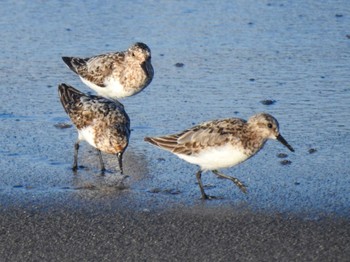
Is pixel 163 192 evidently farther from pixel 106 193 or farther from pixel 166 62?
pixel 166 62

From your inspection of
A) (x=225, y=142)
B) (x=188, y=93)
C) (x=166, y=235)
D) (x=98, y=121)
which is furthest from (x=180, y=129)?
(x=166, y=235)

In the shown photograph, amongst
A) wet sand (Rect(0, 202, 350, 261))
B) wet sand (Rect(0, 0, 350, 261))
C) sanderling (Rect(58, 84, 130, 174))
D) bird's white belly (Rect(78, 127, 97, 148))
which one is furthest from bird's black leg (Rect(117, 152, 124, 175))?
wet sand (Rect(0, 202, 350, 261))

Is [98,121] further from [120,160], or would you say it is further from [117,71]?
[117,71]

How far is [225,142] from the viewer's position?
718cm

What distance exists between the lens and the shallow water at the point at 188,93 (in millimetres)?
7266

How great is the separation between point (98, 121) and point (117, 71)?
1697 mm

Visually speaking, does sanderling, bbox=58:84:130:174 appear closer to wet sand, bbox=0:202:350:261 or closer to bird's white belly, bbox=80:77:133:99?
bird's white belly, bbox=80:77:133:99

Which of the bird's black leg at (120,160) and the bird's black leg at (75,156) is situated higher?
the bird's black leg at (120,160)

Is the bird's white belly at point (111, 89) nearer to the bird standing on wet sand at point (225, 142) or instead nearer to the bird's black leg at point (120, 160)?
the bird's black leg at point (120, 160)

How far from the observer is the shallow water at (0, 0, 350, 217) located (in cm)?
727

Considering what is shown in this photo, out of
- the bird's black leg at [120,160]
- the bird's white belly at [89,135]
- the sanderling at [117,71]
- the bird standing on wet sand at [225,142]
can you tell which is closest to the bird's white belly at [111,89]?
the sanderling at [117,71]

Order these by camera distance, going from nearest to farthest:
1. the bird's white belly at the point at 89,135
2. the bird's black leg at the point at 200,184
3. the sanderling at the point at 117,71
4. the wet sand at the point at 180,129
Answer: the wet sand at the point at 180,129, the bird's black leg at the point at 200,184, the bird's white belly at the point at 89,135, the sanderling at the point at 117,71

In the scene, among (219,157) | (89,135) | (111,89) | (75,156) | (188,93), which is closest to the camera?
(219,157)

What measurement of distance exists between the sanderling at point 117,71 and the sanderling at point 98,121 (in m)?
0.94
